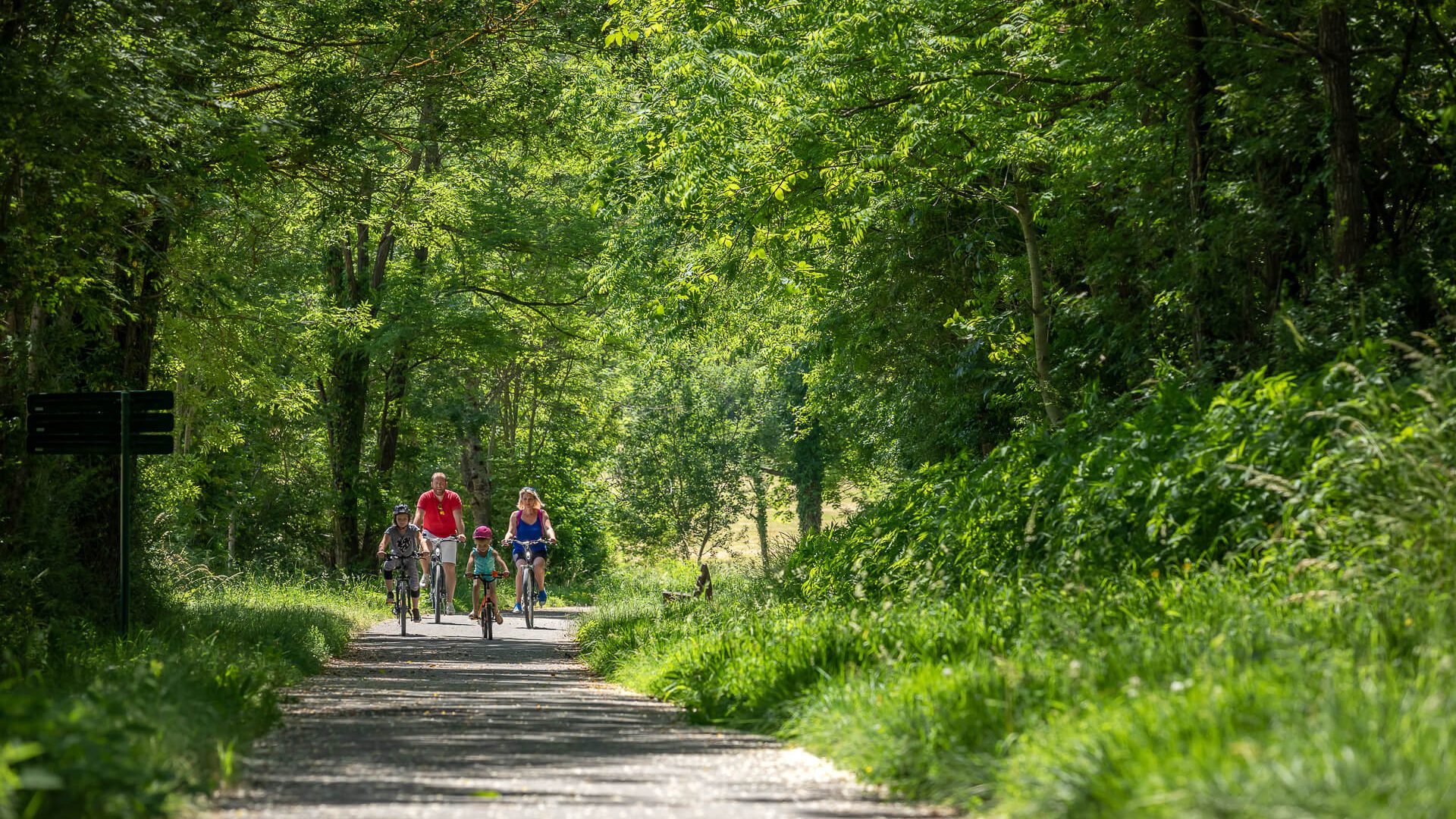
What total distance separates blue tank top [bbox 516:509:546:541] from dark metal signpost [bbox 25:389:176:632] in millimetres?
6627

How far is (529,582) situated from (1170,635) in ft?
45.4

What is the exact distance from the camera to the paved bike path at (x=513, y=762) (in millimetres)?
6078

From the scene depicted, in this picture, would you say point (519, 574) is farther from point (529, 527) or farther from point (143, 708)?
point (143, 708)

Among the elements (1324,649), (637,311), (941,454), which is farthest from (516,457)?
(1324,649)

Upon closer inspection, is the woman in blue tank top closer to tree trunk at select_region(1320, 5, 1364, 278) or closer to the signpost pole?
the signpost pole

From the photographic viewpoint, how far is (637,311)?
80.9ft

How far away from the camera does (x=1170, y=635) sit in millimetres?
7027

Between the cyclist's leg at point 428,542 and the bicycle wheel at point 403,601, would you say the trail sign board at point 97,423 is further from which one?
the cyclist's leg at point 428,542

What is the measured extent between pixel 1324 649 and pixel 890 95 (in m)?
10.6

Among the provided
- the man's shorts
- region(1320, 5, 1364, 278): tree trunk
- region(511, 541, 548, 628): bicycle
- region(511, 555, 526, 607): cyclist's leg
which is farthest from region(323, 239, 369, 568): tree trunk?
region(1320, 5, 1364, 278): tree trunk

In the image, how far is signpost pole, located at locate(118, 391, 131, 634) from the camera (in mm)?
12234

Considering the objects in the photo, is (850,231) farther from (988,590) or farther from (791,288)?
(988,590)

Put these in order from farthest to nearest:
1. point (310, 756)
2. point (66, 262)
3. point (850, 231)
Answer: point (850, 231) → point (66, 262) → point (310, 756)

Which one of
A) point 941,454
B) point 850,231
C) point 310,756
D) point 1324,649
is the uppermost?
point 850,231
